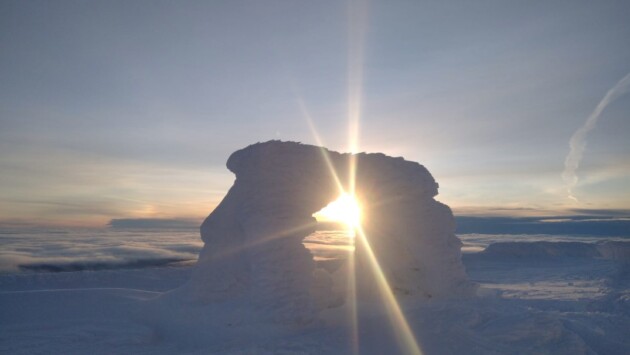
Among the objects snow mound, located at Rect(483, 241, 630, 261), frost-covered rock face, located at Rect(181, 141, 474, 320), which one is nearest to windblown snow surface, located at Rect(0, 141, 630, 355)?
frost-covered rock face, located at Rect(181, 141, 474, 320)

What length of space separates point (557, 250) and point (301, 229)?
136ft

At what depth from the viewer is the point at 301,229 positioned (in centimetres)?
1355

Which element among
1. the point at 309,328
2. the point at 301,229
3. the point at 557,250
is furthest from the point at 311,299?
the point at 557,250

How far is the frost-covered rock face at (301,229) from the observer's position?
42.4 ft

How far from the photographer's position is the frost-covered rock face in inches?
509

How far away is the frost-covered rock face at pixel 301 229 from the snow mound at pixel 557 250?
33272 millimetres

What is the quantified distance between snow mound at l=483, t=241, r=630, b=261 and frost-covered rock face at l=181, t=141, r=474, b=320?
33.3 meters

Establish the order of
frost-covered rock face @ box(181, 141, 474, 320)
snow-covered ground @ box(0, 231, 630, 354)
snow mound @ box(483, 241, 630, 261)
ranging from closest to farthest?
1. snow-covered ground @ box(0, 231, 630, 354)
2. frost-covered rock face @ box(181, 141, 474, 320)
3. snow mound @ box(483, 241, 630, 261)

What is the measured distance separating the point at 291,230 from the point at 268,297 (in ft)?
6.91

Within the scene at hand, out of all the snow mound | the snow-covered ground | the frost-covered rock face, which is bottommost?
A: the snow mound

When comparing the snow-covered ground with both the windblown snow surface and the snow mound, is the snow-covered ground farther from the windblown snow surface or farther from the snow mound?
the snow mound

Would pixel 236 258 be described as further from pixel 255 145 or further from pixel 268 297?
pixel 255 145

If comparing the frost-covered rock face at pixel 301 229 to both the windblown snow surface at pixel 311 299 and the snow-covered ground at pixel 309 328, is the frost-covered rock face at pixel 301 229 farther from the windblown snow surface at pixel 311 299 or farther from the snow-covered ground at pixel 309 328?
the snow-covered ground at pixel 309 328

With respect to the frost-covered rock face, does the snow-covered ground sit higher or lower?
lower
